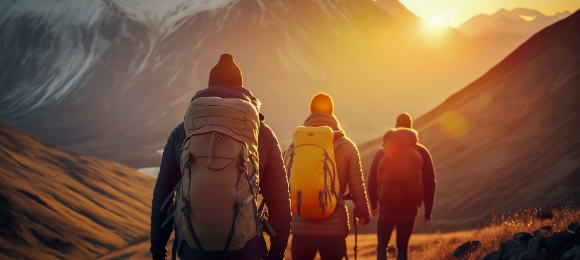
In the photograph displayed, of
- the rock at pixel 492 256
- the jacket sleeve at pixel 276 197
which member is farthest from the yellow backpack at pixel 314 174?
the rock at pixel 492 256

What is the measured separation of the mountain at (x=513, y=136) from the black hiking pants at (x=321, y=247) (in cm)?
1651

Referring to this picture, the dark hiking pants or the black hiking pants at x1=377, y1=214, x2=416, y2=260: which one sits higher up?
the black hiking pants at x1=377, y1=214, x2=416, y2=260

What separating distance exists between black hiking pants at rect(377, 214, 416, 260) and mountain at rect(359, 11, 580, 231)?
14337mm

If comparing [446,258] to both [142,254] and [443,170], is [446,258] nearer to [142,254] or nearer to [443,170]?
[443,170]

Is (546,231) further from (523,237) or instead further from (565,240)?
(565,240)

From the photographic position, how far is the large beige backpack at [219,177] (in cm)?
421

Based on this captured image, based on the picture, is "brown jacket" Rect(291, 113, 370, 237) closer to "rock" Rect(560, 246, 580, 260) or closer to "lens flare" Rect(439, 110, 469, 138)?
"rock" Rect(560, 246, 580, 260)

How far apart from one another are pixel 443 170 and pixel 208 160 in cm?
3976

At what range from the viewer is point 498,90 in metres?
A: 46.2

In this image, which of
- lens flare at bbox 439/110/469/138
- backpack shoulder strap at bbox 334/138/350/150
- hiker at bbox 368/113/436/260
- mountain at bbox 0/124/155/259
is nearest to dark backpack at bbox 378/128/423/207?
hiker at bbox 368/113/436/260

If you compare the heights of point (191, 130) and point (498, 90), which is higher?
point (498, 90)

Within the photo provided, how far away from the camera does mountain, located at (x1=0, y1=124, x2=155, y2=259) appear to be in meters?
103

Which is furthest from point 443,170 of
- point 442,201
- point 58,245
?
point 58,245

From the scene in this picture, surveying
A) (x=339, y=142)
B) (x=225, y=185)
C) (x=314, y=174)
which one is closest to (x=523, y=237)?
(x=339, y=142)
